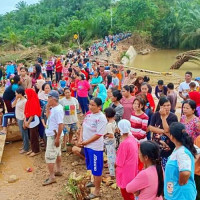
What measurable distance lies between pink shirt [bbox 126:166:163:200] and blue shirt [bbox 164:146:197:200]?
0.11m

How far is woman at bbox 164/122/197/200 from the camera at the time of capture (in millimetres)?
2893

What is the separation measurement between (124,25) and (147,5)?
10.1 feet

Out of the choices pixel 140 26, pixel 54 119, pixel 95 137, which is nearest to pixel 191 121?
pixel 95 137

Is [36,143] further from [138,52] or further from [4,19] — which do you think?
[4,19]

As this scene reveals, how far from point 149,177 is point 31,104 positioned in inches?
152

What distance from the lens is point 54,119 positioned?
5.15 m

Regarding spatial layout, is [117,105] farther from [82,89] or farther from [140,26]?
[140,26]

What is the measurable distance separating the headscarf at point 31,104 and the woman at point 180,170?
3.83 m

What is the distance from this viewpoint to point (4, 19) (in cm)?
5428

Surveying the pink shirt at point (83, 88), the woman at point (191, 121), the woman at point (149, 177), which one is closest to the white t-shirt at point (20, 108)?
the pink shirt at point (83, 88)

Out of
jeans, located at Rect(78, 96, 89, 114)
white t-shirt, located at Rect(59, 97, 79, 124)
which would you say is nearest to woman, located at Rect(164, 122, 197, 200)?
white t-shirt, located at Rect(59, 97, 79, 124)

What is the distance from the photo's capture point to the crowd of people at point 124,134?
3023 millimetres

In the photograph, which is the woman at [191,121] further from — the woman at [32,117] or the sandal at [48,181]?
the woman at [32,117]

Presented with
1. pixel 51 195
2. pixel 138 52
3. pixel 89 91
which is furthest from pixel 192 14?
pixel 51 195
